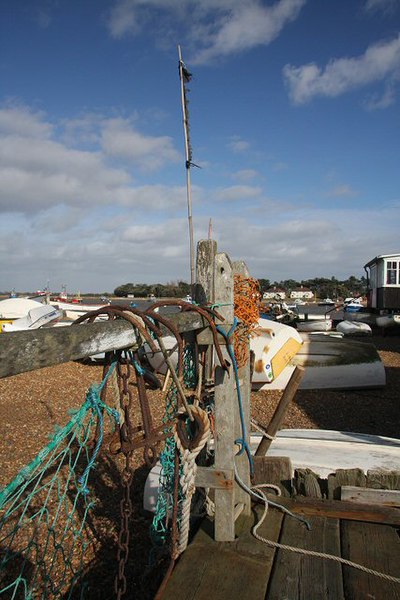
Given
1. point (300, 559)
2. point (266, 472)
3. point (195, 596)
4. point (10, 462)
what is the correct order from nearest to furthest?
point (195, 596) < point (300, 559) < point (266, 472) < point (10, 462)

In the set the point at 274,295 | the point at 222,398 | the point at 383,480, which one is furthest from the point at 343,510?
the point at 274,295

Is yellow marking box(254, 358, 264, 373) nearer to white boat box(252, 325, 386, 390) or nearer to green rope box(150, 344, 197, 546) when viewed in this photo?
white boat box(252, 325, 386, 390)

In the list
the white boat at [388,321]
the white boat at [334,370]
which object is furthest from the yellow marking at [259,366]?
the white boat at [388,321]

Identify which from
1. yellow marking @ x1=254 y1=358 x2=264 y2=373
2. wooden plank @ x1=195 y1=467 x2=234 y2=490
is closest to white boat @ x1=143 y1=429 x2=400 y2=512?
wooden plank @ x1=195 y1=467 x2=234 y2=490

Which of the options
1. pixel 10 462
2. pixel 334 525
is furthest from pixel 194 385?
pixel 10 462

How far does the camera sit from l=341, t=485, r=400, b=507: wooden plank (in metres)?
3.27

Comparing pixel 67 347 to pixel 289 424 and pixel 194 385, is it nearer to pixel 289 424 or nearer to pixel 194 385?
pixel 194 385

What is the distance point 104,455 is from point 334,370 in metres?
6.47

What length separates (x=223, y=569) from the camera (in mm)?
2627

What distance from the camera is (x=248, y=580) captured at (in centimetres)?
254

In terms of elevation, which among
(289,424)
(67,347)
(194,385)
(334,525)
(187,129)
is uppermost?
(187,129)

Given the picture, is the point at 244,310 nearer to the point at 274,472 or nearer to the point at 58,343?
the point at 274,472

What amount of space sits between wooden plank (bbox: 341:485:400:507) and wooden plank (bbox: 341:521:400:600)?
6.9 inches

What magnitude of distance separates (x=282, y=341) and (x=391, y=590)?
27.6 ft
